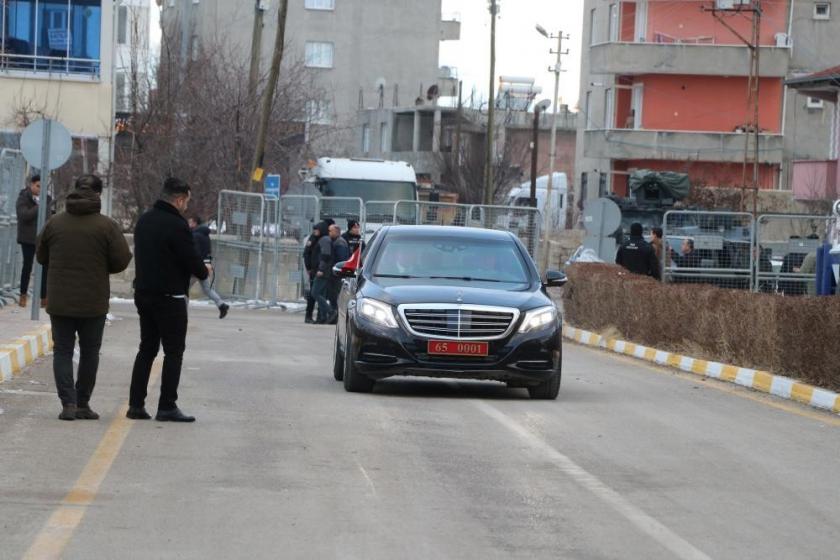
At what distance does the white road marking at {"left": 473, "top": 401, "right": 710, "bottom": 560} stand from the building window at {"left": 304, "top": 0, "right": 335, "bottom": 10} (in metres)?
79.2

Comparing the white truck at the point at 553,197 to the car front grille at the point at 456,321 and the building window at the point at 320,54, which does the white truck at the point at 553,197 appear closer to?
the building window at the point at 320,54

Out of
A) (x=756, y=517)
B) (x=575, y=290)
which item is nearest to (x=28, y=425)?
(x=756, y=517)

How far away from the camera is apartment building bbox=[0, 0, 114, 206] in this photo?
47.7 metres

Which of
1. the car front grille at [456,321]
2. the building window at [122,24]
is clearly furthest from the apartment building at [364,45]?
the car front grille at [456,321]

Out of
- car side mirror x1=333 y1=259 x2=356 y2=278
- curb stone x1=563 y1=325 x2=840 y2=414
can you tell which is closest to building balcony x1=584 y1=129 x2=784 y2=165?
curb stone x1=563 y1=325 x2=840 y2=414

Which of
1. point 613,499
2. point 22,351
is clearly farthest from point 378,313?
point 613,499

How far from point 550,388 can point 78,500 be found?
709cm

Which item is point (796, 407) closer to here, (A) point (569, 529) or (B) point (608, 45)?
(A) point (569, 529)

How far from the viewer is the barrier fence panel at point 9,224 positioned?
26.0 m

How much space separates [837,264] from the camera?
23875mm

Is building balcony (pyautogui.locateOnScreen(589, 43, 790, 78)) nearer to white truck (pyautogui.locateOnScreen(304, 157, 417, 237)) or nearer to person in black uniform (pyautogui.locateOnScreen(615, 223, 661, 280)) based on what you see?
white truck (pyautogui.locateOnScreen(304, 157, 417, 237))

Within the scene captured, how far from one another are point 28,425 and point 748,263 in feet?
69.3

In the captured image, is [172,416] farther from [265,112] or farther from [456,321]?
[265,112]

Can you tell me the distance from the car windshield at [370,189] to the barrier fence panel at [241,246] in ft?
15.4
